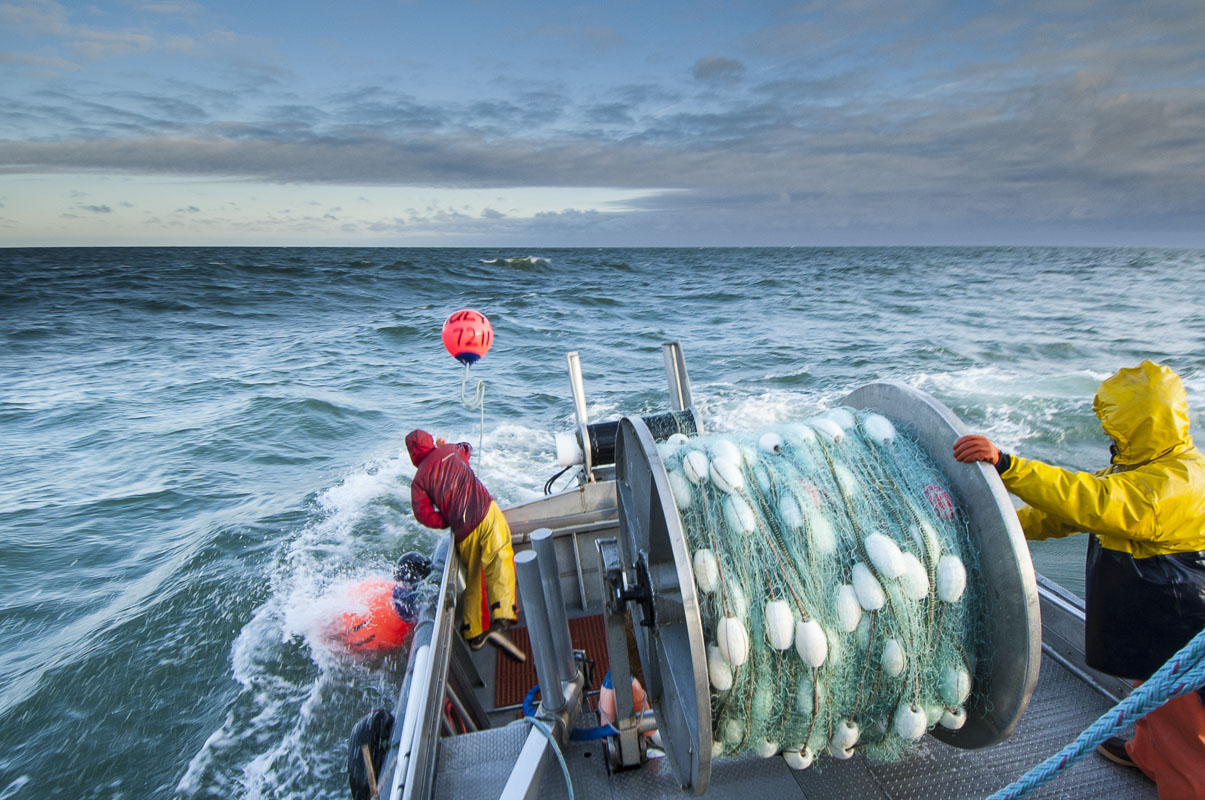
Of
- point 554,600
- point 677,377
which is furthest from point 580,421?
point 554,600

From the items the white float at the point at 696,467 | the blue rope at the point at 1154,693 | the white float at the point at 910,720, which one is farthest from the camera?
the white float at the point at 696,467

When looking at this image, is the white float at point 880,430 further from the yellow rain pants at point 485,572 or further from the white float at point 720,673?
the yellow rain pants at point 485,572

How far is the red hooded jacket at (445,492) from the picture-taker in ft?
16.3

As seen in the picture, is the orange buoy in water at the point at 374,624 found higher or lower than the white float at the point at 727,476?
lower

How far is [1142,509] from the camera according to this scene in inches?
95.0

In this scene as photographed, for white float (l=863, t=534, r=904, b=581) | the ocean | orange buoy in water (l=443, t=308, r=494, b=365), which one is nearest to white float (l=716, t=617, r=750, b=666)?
white float (l=863, t=534, r=904, b=581)

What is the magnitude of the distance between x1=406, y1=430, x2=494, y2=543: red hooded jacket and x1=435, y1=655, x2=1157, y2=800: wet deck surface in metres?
1.75

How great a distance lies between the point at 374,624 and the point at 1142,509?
625 cm

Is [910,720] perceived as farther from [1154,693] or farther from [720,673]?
[1154,693]

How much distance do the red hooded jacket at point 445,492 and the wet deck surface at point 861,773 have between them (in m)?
1.75

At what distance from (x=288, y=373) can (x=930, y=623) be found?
20123 millimetres

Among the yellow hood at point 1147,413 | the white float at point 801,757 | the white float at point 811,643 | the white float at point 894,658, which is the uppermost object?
the yellow hood at point 1147,413

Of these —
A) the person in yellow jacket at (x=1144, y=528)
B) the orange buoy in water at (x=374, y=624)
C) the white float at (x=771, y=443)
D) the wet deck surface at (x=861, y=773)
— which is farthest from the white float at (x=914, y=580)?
the orange buoy in water at (x=374, y=624)

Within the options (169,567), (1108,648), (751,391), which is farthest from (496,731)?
(751,391)
